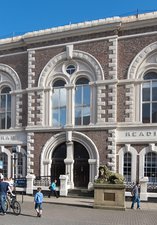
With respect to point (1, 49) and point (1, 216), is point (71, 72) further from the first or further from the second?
point (1, 216)

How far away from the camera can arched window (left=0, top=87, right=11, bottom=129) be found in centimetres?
2982

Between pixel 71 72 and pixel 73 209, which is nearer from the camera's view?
pixel 73 209

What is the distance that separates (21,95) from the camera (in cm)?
2895

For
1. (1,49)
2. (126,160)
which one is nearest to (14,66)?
(1,49)

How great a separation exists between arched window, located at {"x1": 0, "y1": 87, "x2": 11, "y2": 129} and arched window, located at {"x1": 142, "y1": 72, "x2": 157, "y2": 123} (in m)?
11.6

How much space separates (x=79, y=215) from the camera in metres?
17.6

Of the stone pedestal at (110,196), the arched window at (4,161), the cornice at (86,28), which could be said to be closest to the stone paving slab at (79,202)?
the stone pedestal at (110,196)

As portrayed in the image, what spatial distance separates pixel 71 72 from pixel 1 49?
23.3ft

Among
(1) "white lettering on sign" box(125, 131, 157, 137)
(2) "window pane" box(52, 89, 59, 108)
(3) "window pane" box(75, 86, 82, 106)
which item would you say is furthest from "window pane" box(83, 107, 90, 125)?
(1) "white lettering on sign" box(125, 131, 157, 137)

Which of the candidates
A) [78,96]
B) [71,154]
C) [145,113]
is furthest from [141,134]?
[78,96]

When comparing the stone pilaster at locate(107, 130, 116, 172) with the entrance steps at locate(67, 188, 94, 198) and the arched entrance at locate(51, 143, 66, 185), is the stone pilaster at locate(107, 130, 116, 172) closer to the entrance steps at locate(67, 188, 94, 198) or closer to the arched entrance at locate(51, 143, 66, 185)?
the entrance steps at locate(67, 188, 94, 198)

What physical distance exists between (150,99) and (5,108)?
12.5 m

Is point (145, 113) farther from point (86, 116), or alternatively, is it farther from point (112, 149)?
point (86, 116)

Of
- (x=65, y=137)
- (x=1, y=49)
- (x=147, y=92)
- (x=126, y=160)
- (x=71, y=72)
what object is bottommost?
(x=126, y=160)
